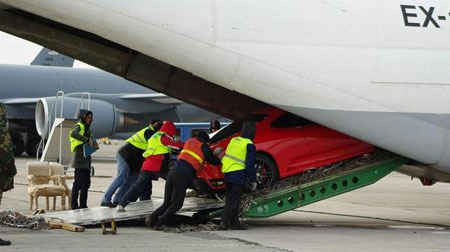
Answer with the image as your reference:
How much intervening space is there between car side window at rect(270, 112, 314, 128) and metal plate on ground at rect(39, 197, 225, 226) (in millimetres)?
1560

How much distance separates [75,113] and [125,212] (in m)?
22.7

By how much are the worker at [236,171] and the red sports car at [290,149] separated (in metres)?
0.74

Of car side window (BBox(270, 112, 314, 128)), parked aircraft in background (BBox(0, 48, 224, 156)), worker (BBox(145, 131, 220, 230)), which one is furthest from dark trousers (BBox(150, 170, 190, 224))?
parked aircraft in background (BBox(0, 48, 224, 156))

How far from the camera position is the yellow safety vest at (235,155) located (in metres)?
14.2

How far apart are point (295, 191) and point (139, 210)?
2.38 m

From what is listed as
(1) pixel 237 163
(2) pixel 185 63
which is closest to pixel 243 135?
(1) pixel 237 163

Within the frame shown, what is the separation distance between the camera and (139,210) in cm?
1500

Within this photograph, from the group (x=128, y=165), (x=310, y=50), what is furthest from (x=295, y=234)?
(x=128, y=165)

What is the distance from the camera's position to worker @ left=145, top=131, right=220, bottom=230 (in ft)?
46.3

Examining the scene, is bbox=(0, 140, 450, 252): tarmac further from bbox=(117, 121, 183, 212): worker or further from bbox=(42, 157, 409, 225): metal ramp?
bbox=(117, 121, 183, 212): worker

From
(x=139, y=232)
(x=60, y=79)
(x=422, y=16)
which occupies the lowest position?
(x=139, y=232)

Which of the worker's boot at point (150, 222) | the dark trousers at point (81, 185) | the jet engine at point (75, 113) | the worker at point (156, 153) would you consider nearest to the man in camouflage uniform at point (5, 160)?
the worker's boot at point (150, 222)

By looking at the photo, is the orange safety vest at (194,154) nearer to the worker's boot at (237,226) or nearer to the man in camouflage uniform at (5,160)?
the worker's boot at (237,226)

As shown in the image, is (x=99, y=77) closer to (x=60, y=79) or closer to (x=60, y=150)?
(x=60, y=79)
